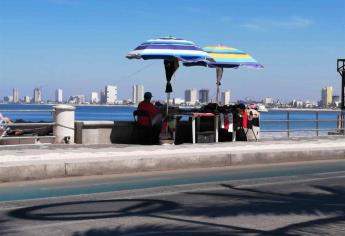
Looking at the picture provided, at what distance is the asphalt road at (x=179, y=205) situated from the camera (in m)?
7.85

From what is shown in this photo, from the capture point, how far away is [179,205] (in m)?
9.65

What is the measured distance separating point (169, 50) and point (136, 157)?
4412 mm

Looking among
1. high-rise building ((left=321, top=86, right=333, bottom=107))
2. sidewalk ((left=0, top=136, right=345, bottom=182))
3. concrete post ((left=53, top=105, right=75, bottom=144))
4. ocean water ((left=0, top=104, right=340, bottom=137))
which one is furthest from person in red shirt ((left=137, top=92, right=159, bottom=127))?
high-rise building ((left=321, top=86, right=333, bottom=107))

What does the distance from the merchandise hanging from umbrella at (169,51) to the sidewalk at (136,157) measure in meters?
2.63

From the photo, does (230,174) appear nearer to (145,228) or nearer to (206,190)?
(206,190)

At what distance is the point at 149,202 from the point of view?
9969 millimetres

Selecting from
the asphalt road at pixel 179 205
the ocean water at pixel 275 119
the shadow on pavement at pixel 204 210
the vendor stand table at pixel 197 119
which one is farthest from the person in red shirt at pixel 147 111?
the shadow on pavement at pixel 204 210

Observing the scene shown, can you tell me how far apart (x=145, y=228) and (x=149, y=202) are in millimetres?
2122

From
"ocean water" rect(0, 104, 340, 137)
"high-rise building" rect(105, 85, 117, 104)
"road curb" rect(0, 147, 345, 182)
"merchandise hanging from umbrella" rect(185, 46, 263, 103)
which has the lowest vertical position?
"road curb" rect(0, 147, 345, 182)

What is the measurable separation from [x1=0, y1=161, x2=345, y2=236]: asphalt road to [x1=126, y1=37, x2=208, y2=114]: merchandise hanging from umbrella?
4479 mm

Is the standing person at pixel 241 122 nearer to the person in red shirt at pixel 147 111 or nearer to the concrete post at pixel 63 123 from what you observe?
the person in red shirt at pixel 147 111

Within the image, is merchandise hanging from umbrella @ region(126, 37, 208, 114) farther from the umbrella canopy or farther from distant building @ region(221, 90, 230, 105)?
distant building @ region(221, 90, 230, 105)

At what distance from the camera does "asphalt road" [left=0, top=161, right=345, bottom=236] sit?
7.85 meters

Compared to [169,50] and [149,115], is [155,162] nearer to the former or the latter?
[149,115]
